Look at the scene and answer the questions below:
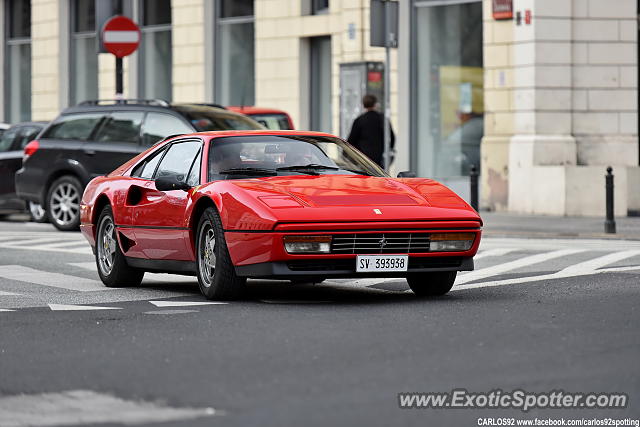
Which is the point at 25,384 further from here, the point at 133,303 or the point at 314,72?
the point at 314,72

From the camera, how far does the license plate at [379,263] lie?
10.9 metres

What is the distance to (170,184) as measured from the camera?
12.1 m

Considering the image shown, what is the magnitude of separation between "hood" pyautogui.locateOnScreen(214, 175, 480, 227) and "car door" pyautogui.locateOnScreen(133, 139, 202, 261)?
768 millimetres

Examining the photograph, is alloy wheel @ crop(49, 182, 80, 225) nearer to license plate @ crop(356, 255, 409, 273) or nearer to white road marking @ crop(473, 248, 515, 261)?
white road marking @ crop(473, 248, 515, 261)

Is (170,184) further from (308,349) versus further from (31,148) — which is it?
(31,148)

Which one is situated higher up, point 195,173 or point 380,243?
point 195,173

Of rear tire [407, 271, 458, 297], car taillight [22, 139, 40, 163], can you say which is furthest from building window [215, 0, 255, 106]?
rear tire [407, 271, 458, 297]

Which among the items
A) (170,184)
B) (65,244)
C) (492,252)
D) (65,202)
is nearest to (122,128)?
(65,202)

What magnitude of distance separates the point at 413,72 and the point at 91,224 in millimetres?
15595

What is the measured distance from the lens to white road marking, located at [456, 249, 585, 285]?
13734mm

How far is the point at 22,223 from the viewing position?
24.9 m

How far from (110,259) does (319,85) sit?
18.1 metres

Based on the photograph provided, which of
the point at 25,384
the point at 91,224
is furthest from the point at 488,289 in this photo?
the point at 25,384

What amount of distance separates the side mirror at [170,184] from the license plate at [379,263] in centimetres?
178
